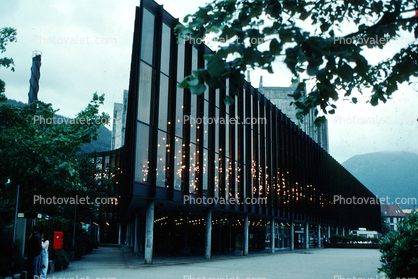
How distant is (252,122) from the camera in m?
34.1

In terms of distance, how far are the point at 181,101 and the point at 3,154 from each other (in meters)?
12.8

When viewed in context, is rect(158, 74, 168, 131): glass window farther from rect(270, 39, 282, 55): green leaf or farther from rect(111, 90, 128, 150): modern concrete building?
rect(111, 90, 128, 150): modern concrete building

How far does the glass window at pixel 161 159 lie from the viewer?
2144 cm

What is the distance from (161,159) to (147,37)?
717cm

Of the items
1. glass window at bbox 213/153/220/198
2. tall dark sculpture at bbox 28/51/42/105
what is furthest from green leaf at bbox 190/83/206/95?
tall dark sculpture at bbox 28/51/42/105

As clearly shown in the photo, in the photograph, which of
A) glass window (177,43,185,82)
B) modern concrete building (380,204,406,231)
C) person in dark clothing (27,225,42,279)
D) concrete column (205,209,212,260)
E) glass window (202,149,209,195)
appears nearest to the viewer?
person in dark clothing (27,225,42,279)

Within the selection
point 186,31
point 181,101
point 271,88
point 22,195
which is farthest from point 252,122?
point 271,88

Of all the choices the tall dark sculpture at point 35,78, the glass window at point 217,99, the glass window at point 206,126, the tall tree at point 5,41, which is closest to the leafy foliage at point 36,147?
the tall tree at point 5,41

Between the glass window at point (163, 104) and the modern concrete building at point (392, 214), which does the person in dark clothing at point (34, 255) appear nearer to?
the glass window at point (163, 104)

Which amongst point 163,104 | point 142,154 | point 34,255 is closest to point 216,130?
point 163,104

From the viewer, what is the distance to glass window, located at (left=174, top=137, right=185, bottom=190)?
2280cm

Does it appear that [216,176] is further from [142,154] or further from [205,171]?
[142,154]

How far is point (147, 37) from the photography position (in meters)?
Result: 21.8

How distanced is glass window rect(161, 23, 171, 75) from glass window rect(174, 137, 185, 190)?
4.39 m
